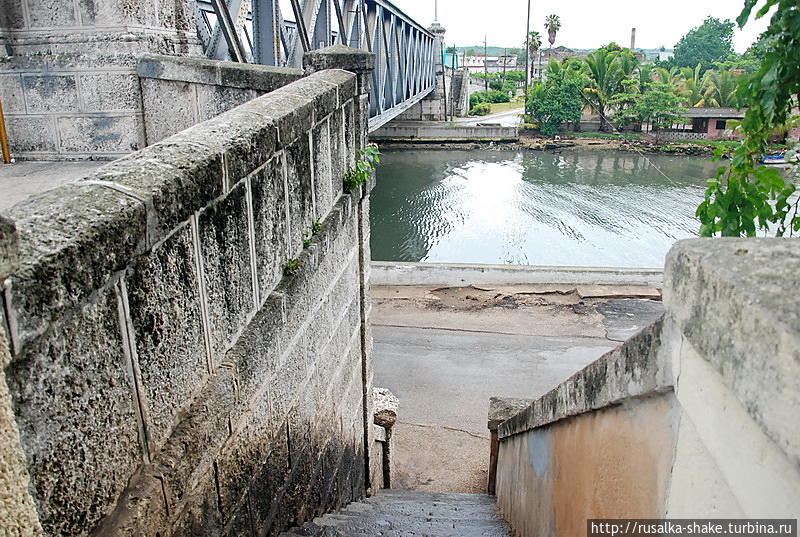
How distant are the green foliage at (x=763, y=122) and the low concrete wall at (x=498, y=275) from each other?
990 centimetres

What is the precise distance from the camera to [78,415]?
1622 millimetres

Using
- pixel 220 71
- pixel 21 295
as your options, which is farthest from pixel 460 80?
pixel 21 295

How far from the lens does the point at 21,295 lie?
133cm

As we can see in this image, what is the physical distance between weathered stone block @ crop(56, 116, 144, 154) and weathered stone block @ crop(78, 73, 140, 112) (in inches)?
3.6

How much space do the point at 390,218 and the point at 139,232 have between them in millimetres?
25399

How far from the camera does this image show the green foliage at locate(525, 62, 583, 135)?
41.4m

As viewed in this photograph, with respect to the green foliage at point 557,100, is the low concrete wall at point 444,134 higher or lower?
lower

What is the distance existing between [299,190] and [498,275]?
424 inches

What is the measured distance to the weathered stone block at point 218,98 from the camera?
452 centimetres

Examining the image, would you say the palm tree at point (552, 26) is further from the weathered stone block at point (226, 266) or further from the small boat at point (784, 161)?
the weathered stone block at point (226, 266)

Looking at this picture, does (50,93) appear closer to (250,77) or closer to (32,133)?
(32,133)

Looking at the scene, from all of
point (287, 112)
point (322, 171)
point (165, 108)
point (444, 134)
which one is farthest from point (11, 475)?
point (444, 134)

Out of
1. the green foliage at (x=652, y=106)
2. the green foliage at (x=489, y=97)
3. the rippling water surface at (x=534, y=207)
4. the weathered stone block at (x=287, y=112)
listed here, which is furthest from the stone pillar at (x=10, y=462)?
the green foliage at (x=489, y=97)

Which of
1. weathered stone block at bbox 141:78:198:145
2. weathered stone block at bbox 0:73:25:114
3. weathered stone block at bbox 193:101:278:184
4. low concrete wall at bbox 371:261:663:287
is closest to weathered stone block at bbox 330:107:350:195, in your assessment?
weathered stone block at bbox 193:101:278:184
